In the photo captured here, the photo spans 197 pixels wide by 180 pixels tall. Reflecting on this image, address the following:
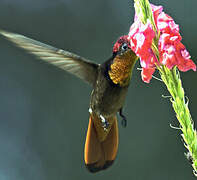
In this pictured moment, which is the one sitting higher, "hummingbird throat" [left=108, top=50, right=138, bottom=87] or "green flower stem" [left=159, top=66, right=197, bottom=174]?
"hummingbird throat" [left=108, top=50, right=138, bottom=87]

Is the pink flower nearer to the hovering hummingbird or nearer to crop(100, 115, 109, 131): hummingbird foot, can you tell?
the hovering hummingbird

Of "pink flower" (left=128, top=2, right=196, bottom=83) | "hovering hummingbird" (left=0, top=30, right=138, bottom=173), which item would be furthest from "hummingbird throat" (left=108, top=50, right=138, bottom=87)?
"pink flower" (left=128, top=2, right=196, bottom=83)

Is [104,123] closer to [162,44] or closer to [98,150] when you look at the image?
[98,150]

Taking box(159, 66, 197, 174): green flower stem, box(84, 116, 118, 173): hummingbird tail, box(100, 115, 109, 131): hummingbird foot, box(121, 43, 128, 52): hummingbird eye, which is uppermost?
box(121, 43, 128, 52): hummingbird eye

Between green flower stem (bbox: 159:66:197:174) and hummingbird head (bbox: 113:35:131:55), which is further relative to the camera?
hummingbird head (bbox: 113:35:131:55)

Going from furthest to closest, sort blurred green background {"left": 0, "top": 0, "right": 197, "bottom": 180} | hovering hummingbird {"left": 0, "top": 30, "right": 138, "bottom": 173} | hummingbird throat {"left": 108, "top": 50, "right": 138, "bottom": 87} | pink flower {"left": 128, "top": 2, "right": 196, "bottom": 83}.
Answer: blurred green background {"left": 0, "top": 0, "right": 197, "bottom": 180}, hovering hummingbird {"left": 0, "top": 30, "right": 138, "bottom": 173}, hummingbird throat {"left": 108, "top": 50, "right": 138, "bottom": 87}, pink flower {"left": 128, "top": 2, "right": 196, "bottom": 83}

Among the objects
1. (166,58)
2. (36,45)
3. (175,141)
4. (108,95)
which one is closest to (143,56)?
(166,58)

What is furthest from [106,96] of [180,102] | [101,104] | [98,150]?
[180,102]
